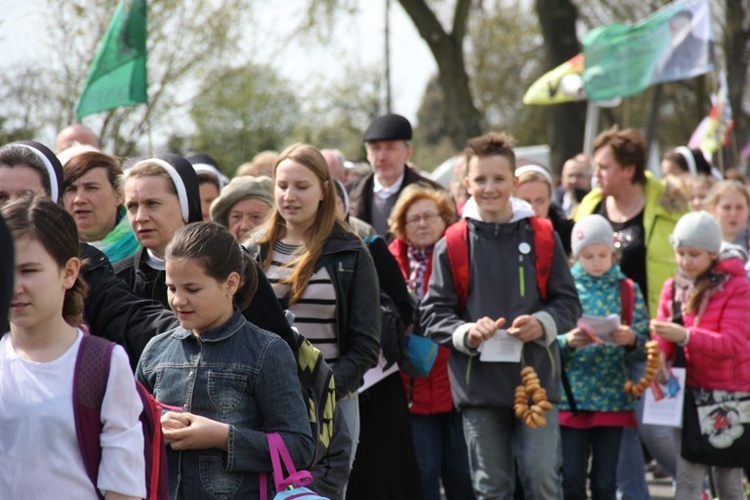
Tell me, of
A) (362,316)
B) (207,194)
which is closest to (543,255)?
(362,316)

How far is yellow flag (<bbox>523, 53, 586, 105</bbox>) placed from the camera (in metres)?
13.7

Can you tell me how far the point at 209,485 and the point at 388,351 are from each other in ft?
6.66

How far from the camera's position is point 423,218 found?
7.00m

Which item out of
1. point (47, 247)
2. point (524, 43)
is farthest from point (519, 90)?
point (47, 247)

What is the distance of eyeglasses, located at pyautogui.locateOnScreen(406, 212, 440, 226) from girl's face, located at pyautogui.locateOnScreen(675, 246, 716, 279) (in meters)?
1.44

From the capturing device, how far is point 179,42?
16.7 meters

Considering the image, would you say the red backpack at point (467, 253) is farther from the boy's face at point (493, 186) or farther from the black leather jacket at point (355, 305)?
the black leather jacket at point (355, 305)

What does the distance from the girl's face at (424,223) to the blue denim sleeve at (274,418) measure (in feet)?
10.2

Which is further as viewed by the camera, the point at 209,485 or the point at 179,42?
the point at 179,42

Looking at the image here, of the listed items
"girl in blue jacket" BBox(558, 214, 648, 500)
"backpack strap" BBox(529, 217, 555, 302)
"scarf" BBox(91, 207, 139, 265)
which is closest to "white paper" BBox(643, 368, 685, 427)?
"girl in blue jacket" BBox(558, 214, 648, 500)

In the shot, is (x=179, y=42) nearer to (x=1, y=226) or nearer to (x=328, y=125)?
(x=1, y=226)

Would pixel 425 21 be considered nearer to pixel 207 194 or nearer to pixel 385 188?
pixel 385 188

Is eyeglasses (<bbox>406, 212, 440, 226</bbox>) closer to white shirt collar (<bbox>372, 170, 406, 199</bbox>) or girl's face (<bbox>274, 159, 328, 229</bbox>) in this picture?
white shirt collar (<bbox>372, 170, 406, 199</bbox>)

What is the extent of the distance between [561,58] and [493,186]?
41.9 ft
